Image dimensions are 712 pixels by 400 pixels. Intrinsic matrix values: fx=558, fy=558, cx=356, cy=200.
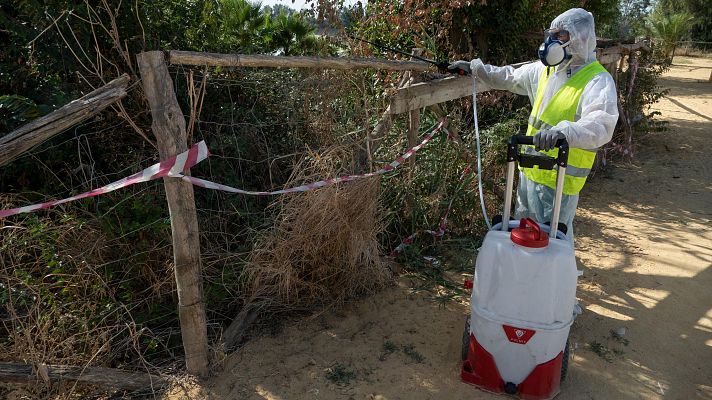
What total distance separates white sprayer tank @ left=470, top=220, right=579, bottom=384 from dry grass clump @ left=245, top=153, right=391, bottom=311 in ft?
3.56

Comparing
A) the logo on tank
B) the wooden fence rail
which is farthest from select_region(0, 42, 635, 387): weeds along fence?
the logo on tank

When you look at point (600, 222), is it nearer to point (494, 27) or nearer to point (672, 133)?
point (494, 27)

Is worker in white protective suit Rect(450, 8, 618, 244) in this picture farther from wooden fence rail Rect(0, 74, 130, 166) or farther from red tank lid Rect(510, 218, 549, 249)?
wooden fence rail Rect(0, 74, 130, 166)

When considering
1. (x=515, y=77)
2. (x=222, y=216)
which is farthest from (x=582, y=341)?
(x=222, y=216)

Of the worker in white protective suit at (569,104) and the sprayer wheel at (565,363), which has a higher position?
the worker in white protective suit at (569,104)

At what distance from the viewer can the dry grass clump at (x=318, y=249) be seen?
3.55m

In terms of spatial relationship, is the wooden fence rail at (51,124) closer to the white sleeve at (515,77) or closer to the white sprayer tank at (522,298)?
the white sprayer tank at (522,298)

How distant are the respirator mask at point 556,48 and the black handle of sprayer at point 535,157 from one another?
692mm

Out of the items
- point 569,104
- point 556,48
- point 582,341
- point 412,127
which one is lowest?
point 582,341

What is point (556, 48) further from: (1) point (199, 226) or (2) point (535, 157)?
(1) point (199, 226)

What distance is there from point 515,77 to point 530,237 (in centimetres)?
151

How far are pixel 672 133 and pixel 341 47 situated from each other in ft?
20.8

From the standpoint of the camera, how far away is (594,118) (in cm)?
285

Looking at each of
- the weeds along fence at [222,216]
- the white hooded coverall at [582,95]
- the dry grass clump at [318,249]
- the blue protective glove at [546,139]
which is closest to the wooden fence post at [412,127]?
the weeds along fence at [222,216]
